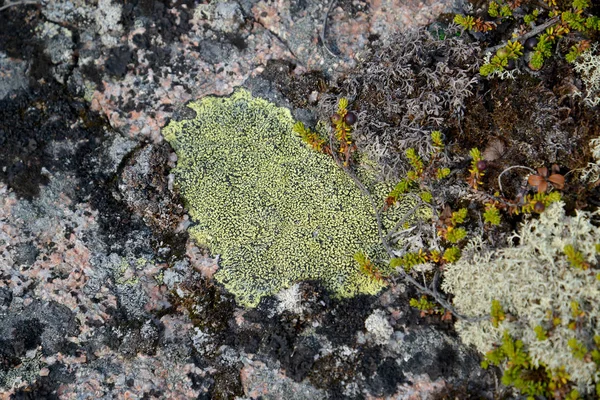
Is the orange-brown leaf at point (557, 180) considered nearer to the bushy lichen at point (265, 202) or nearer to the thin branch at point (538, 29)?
the bushy lichen at point (265, 202)

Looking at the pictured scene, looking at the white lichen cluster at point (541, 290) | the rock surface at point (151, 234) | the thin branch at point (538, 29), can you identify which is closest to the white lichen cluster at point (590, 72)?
the thin branch at point (538, 29)

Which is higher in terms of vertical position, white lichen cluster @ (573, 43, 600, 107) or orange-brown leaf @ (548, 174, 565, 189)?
white lichen cluster @ (573, 43, 600, 107)

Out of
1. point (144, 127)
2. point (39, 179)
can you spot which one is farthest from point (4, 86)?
point (144, 127)

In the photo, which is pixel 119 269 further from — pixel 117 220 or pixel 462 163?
pixel 462 163

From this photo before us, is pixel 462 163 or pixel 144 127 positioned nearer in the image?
pixel 462 163

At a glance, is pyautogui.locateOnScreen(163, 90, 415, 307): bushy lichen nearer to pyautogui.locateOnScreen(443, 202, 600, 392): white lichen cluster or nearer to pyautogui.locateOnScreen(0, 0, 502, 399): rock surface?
pyautogui.locateOnScreen(0, 0, 502, 399): rock surface

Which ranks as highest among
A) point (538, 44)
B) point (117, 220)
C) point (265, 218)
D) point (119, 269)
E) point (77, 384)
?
point (538, 44)

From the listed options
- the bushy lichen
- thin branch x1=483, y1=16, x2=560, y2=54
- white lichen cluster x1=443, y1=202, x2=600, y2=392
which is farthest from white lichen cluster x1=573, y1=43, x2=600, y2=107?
the bushy lichen

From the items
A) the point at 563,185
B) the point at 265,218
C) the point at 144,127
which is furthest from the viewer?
Result: the point at 144,127
